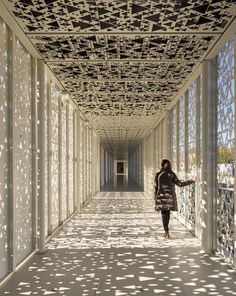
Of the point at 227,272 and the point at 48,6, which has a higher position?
the point at 48,6

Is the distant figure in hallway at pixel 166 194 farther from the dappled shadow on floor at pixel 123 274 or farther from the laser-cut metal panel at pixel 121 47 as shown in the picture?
the laser-cut metal panel at pixel 121 47

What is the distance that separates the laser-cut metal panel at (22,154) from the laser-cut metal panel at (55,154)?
1879 mm

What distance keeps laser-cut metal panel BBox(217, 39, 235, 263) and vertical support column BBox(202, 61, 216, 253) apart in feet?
0.48

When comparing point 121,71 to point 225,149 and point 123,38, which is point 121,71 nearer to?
point 123,38

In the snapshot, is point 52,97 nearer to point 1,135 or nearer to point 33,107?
point 33,107

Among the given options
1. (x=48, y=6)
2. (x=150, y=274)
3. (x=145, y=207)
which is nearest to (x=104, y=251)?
(x=150, y=274)

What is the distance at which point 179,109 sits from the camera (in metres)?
10.1

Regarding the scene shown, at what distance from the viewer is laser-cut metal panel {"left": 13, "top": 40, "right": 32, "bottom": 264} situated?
5.17 metres

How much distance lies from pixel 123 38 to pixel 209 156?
213 centimetres

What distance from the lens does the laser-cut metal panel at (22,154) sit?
5.17 metres

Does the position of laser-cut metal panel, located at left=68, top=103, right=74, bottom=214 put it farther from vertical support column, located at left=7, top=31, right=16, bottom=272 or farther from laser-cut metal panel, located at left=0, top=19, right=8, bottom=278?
laser-cut metal panel, located at left=0, top=19, right=8, bottom=278

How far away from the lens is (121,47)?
18.7ft

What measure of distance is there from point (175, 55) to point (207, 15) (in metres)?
1.67

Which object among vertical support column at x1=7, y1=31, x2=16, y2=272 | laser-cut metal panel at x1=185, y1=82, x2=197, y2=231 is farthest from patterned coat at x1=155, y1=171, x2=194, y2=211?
vertical support column at x1=7, y1=31, x2=16, y2=272
